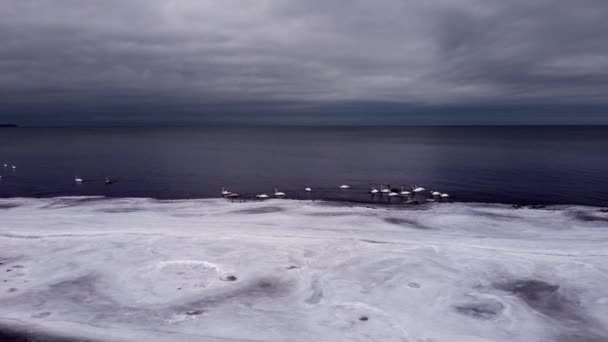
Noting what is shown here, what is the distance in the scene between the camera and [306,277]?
2398 centimetres

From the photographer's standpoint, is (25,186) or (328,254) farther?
(25,186)

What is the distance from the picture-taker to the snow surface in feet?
60.6

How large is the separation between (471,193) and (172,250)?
43743mm

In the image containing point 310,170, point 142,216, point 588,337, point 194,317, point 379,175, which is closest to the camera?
point 588,337

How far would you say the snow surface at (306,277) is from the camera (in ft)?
60.6

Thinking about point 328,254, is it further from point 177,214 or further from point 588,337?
point 177,214

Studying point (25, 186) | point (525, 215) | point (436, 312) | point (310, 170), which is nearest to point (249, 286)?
point (436, 312)

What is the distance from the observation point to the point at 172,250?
94.1 feet

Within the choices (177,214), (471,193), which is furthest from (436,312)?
(471,193)

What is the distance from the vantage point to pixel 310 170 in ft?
288

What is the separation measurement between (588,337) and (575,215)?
90.7ft

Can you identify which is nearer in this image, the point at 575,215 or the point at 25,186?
the point at 575,215

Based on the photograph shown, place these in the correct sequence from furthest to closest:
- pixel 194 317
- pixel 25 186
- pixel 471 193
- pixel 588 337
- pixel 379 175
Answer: pixel 379 175 < pixel 25 186 < pixel 471 193 < pixel 194 317 < pixel 588 337

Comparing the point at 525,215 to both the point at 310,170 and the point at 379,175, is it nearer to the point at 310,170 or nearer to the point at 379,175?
the point at 379,175
